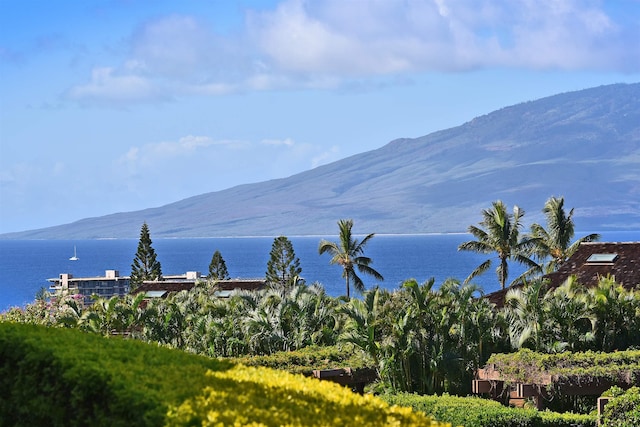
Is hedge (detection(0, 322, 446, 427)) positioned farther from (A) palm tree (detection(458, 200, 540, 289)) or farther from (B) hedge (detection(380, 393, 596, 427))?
(A) palm tree (detection(458, 200, 540, 289))

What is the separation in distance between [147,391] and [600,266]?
30482mm

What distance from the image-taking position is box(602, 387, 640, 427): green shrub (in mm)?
19062

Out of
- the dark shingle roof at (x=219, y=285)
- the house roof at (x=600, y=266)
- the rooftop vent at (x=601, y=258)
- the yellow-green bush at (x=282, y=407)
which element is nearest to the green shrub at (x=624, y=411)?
the yellow-green bush at (x=282, y=407)

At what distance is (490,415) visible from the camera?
831 inches

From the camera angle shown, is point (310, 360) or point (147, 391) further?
point (310, 360)

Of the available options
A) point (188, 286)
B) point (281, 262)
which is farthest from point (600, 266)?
point (281, 262)

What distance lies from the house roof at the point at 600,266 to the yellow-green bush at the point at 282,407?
84.8 ft

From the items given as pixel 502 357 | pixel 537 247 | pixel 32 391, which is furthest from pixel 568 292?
pixel 537 247

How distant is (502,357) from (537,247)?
32.5 meters

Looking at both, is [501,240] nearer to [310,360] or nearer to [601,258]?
[601,258]

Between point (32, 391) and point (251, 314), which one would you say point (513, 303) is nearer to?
point (251, 314)

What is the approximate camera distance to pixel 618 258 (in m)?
35.9

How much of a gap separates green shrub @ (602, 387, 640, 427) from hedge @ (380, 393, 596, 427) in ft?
6.87

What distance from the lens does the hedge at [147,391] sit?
7.07 m
